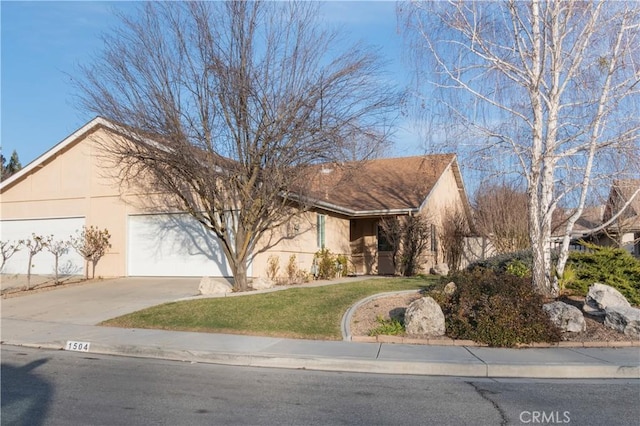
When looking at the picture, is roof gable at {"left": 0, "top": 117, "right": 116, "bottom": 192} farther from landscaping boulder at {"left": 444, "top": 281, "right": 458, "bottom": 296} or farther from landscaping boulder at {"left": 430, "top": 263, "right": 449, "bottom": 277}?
landscaping boulder at {"left": 444, "top": 281, "right": 458, "bottom": 296}

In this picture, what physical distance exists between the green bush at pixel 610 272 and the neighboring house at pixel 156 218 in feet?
20.0

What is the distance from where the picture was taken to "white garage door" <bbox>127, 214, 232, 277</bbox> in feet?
64.7

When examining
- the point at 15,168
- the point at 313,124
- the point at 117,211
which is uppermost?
the point at 15,168

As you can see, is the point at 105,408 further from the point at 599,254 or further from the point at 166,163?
the point at 599,254

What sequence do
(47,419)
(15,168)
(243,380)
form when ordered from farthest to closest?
(15,168) < (243,380) < (47,419)

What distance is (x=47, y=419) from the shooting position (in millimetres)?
6090

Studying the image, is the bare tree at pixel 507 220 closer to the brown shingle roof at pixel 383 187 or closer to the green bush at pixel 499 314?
the brown shingle roof at pixel 383 187

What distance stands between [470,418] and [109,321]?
378 inches

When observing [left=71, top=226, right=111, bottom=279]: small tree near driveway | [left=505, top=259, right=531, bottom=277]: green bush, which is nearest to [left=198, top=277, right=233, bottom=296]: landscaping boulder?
[left=71, top=226, right=111, bottom=279]: small tree near driveway

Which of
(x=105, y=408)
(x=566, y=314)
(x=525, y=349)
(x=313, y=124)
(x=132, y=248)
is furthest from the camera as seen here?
(x=132, y=248)

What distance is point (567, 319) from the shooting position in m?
10.8

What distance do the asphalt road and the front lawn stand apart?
8.34 feet

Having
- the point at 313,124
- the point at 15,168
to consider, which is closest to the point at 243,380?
Answer: the point at 313,124

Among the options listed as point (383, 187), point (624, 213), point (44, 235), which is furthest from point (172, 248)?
point (624, 213)
